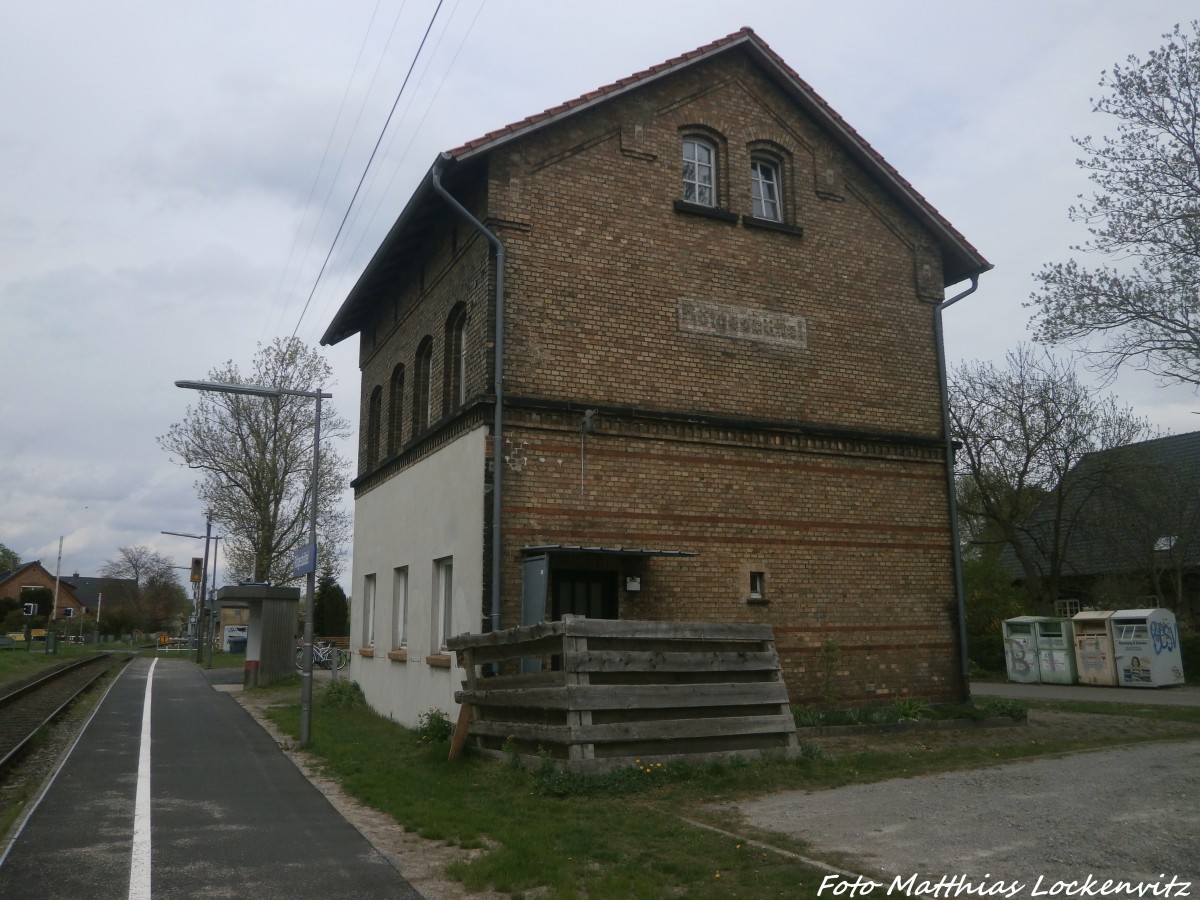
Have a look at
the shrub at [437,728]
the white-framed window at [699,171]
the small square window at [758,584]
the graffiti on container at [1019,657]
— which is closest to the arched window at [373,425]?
the shrub at [437,728]

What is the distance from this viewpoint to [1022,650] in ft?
82.3

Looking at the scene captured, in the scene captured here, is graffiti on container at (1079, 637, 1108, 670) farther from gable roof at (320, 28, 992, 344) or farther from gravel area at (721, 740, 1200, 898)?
gravel area at (721, 740, 1200, 898)

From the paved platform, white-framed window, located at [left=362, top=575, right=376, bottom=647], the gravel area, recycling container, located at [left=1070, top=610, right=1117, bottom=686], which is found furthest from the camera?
recycling container, located at [left=1070, top=610, right=1117, bottom=686]

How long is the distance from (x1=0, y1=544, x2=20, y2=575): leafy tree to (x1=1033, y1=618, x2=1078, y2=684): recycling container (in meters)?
103

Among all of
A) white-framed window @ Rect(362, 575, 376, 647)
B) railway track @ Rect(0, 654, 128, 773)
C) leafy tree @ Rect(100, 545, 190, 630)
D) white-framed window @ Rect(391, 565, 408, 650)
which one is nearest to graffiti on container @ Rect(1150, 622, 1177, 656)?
white-framed window @ Rect(391, 565, 408, 650)

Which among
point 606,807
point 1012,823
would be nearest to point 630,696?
point 606,807

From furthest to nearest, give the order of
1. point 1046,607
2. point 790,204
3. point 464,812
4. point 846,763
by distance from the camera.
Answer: point 1046,607
point 790,204
point 846,763
point 464,812

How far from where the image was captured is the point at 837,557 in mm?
14336

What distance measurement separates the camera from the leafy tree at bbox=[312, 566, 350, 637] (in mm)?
51969

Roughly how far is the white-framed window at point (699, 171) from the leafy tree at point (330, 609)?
4099cm

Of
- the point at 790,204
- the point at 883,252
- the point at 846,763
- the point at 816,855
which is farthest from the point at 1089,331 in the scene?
the point at 816,855

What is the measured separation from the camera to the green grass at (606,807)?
20.0 ft

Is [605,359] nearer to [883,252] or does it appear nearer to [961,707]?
[883,252]

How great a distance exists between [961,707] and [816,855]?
8.63m
